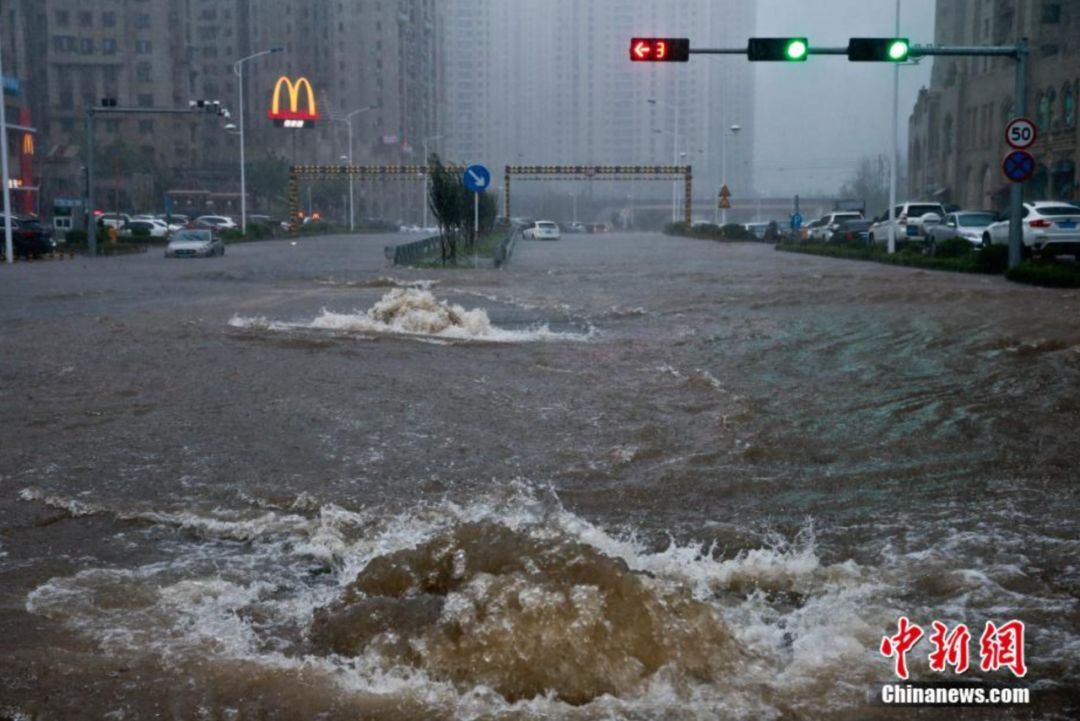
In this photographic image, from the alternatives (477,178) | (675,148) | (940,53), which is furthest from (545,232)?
(940,53)

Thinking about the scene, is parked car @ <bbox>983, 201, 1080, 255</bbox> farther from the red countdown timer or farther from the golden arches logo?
the golden arches logo

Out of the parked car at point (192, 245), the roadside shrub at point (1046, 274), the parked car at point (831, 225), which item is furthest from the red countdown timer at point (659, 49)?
the parked car at point (831, 225)

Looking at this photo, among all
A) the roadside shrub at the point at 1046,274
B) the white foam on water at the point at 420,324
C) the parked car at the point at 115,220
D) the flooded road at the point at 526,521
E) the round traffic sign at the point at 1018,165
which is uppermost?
the round traffic sign at the point at 1018,165

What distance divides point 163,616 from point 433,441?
4233 millimetres

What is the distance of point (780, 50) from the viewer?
23.0 meters

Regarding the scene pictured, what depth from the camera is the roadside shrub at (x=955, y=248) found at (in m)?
32.0

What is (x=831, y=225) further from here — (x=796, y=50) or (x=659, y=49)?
(x=659, y=49)

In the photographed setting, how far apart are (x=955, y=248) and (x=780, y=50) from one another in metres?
11.6

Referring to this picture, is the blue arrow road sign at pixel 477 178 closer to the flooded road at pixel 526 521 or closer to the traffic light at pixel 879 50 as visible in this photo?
the traffic light at pixel 879 50

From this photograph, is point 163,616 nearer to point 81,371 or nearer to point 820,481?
point 820,481

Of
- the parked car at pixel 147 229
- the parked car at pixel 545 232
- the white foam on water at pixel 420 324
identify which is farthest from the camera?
the parked car at pixel 545 232

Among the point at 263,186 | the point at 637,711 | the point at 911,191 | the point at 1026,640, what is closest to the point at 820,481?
the point at 1026,640

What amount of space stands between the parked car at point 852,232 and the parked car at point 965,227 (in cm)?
833

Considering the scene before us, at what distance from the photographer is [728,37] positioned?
12350 cm
